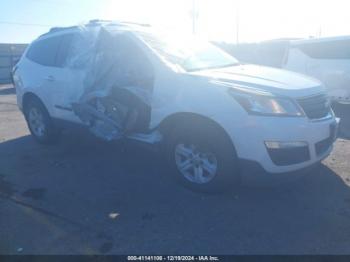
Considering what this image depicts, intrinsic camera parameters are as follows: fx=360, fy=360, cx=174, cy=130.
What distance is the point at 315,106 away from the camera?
13.3 feet

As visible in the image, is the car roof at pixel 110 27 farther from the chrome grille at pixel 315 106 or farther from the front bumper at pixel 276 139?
the chrome grille at pixel 315 106

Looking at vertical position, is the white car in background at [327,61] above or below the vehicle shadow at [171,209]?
above

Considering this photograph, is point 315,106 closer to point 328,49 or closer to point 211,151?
point 211,151

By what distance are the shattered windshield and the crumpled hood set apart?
0.92 feet

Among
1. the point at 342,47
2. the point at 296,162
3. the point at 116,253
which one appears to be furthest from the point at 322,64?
the point at 116,253

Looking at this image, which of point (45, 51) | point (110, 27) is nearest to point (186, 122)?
point (110, 27)

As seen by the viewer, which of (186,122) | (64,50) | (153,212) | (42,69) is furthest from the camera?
(42,69)

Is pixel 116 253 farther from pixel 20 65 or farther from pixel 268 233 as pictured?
pixel 20 65

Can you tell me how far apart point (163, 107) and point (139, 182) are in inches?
43.0

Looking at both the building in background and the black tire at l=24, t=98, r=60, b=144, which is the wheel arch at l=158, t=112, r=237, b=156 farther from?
the building in background

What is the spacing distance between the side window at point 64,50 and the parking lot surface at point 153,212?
163cm

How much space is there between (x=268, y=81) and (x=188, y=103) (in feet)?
3.11

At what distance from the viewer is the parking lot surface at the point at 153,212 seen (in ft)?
10.8

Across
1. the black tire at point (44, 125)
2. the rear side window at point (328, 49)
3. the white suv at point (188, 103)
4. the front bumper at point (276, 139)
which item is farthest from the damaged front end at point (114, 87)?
the rear side window at point (328, 49)
